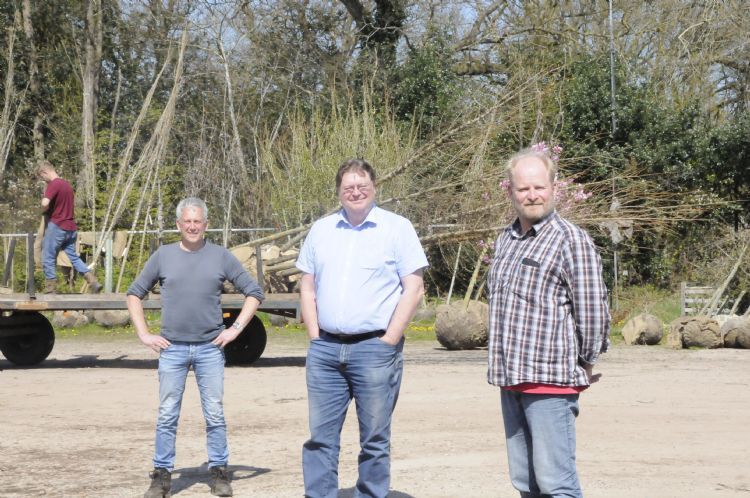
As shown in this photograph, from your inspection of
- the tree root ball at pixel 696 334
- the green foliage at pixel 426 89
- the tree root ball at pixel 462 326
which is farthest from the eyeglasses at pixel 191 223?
the green foliage at pixel 426 89

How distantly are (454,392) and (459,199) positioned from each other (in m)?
6.17

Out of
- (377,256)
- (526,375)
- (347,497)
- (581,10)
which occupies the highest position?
(581,10)

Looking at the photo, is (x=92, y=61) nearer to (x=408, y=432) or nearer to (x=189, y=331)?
(x=408, y=432)

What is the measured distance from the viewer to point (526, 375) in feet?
14.0

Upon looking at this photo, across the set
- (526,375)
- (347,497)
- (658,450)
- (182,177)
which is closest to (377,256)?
(526,375)

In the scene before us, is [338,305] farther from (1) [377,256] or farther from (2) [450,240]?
(2) [450,240]

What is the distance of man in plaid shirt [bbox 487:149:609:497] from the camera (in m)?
4.25

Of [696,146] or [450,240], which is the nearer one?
[450,240]

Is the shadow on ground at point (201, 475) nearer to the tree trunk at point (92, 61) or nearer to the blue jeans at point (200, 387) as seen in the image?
the blue jeans at point (200, 387)

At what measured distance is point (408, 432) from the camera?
8695 mm

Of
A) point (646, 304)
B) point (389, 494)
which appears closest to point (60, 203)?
point (389, 494)

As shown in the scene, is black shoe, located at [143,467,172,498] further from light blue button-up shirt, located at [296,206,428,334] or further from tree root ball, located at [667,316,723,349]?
tree root ball, located at [667,316,723,349]

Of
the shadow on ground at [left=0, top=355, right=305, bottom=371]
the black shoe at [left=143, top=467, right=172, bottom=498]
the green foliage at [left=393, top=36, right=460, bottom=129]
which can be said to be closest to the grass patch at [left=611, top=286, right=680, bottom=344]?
the green foliage at [left=393, top=36, right=460, bottom=129]

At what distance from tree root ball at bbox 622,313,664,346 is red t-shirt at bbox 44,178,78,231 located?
8747 millimetres
